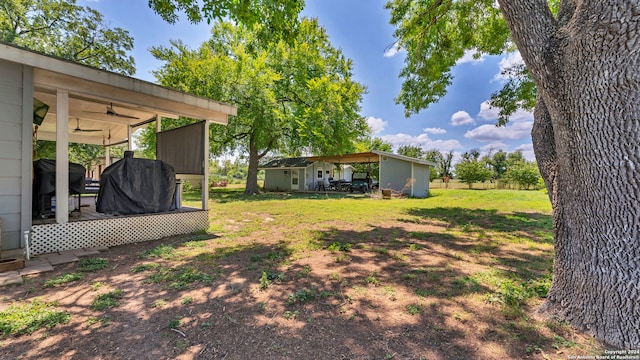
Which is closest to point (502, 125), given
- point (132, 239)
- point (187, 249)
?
Answer: point (187, 249)

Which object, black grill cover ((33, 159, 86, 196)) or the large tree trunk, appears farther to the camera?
black grill cover ((33, 159, 86, 196))

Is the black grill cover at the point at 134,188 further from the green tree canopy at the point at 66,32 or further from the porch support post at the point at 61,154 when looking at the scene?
the green tree canopy at the point at 66,32

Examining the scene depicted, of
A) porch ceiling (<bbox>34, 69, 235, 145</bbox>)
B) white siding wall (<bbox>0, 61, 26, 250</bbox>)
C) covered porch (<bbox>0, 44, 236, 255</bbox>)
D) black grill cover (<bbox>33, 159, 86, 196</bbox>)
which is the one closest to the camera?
white siding wall (<bbox>0, 61, 26, 250</bbox>)

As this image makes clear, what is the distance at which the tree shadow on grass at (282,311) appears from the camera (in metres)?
1.90

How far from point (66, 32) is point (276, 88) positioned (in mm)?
11266

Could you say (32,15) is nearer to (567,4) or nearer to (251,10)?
(251,10)

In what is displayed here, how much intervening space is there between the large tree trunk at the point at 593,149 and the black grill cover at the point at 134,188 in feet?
20.3

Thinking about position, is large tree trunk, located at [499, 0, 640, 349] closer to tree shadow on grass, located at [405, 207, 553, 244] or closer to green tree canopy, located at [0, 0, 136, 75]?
tree shadow on grass, located at [405, 207, 553, 244]

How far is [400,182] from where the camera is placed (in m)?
17.0

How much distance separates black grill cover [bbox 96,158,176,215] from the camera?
5.00 meters

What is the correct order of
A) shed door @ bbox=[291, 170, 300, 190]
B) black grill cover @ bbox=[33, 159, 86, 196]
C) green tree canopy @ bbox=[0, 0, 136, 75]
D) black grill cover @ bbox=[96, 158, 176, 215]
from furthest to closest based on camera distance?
shed door @ bbox=[291, 170, 300, 190]
green tree canopy @ bbox=[0, 0, 136, 75]
black grill cover @ bbox=[96, 158, 176, 215]
black grill cover @ bbox=[33, 159, 86, 196]

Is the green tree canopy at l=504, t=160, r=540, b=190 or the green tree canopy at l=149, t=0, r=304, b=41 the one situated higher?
the green tree canopy at l=149, t=0, r=304, b=41

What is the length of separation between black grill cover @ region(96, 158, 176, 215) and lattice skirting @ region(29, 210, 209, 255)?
1.02 feet

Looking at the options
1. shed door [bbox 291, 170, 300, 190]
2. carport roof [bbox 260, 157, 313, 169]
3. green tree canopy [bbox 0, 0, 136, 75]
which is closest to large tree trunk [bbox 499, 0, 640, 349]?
carport roof [bbox 260, 157, 313, 169]
